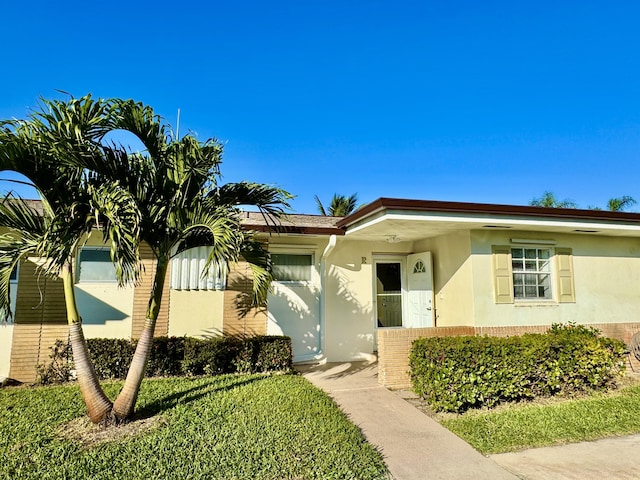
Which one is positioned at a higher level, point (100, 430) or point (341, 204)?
point (341, 204)

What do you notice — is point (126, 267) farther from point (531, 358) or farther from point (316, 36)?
point (316, 36)

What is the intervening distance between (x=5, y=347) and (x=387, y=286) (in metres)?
8.49

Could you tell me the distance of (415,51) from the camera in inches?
403

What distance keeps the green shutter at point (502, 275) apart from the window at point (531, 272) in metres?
0.30

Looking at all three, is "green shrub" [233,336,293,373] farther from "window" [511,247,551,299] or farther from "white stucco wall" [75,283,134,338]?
"window" [511,247,551,299]

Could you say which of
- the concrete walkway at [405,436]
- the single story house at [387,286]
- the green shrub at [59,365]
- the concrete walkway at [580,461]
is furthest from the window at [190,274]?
the concrete walkway at [580,461]

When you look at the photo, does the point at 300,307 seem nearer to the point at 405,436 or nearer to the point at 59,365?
the point at 405,436

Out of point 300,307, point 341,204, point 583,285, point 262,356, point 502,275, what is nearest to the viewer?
point 262,356

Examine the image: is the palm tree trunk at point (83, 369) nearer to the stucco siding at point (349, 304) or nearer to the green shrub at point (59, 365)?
the green shrub at point (59, 365)

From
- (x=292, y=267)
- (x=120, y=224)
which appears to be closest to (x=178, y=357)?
(x=292, y=267)

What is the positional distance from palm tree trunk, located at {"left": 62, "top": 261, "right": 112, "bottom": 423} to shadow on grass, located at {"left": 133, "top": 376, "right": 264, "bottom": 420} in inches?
18.7

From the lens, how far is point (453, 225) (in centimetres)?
764

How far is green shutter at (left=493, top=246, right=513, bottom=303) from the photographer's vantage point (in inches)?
315

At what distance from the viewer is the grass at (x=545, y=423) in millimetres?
4637
